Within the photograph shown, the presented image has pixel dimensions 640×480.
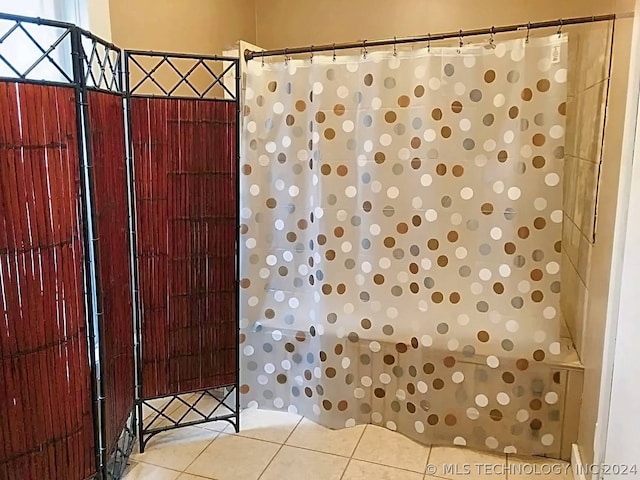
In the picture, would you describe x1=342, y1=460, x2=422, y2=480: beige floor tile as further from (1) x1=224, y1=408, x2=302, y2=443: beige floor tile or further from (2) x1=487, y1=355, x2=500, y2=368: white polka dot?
(2) x1=487, y1=355, x2=500, y2=368: white polka dot

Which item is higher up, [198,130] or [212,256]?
[198,130]

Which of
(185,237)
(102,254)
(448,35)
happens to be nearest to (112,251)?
(102,254)

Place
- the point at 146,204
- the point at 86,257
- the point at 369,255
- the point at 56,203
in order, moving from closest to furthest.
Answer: the point at 56,203, the point at 86,257, the point at 146,204, the point at 369,255

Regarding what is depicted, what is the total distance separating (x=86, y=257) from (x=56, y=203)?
206 mm

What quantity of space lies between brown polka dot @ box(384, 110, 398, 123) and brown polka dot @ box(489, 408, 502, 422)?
1.25 meters

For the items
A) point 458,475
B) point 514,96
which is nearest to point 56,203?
point 514,96

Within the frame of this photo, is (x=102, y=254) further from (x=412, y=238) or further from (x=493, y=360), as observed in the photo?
(x=493, y=360)

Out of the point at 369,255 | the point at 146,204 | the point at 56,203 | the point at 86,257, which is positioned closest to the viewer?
the point at 56,203

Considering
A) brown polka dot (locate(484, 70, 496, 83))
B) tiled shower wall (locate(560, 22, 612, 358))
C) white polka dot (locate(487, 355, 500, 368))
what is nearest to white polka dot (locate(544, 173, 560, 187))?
tiled shower wall (locate(560, 22, 612, 358))

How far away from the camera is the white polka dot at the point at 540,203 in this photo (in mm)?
1930

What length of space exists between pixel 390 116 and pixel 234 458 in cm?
154

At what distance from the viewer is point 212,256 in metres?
2.22

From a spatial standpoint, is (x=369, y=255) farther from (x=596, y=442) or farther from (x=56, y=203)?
(x=56, y=203)

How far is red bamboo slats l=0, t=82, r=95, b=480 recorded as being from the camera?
1496 mm
